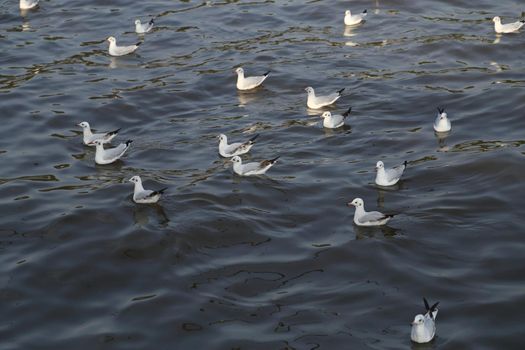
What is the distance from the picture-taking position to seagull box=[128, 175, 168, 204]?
22750mm

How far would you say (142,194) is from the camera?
902 inches

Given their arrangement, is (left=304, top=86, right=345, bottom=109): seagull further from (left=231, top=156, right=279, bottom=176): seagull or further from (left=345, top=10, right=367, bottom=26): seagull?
(left=345, top=10, right=367, bottom=26): seagull

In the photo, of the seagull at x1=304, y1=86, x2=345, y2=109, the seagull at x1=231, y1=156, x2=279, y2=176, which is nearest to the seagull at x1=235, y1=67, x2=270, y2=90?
the seagull at x1=304, y1=86, x2=345, y2=109

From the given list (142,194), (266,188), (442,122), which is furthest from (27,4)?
(442,122)

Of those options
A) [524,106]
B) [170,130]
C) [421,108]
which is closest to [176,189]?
[170,130]

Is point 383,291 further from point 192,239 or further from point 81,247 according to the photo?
point 81,247

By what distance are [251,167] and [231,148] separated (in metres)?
1.52

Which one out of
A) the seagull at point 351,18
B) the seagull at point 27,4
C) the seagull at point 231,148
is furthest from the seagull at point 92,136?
the seagull at point 27,4

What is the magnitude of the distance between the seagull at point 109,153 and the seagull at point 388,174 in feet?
22.6

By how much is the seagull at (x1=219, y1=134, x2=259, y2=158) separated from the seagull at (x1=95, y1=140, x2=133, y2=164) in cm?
248

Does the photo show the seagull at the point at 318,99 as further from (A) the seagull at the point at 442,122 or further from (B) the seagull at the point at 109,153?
(B) the seagull at the point at 109,153

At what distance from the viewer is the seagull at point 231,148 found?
2575 cm

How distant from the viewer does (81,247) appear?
845 inches

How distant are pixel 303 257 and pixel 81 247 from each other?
499cm
